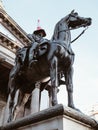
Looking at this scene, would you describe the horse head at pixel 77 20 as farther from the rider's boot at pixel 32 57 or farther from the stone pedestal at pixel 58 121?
the stone pedestal at pixel 58 121

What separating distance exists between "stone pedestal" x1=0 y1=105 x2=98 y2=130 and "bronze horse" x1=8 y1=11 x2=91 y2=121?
0.70m

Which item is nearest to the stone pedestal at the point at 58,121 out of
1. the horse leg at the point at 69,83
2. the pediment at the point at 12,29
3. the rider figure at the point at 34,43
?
the horse leg at the point at 69,83

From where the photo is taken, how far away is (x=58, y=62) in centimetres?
638

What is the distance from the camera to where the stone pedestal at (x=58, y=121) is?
4.75 metres

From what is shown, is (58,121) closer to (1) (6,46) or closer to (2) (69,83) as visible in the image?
(2) (69,83)

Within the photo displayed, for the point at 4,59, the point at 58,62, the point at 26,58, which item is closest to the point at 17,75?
the point at 26,58

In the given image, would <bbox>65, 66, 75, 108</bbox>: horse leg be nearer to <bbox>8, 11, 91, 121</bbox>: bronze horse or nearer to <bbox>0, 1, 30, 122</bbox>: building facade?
<bbox>8, 11, 91, 121</bbox>: bronze horse

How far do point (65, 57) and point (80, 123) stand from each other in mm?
1887

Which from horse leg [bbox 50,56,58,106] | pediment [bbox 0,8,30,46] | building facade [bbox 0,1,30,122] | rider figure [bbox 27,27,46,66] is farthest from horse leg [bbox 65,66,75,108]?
pediment [bbox 0,8,30,46]

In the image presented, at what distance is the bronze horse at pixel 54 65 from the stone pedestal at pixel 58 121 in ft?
2.29

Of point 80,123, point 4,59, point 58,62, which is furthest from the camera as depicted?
point 4,59

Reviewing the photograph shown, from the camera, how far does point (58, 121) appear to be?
4793 mm

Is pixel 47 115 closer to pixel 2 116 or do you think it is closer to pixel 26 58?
pixel 26 58

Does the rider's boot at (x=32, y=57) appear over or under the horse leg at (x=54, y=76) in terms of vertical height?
over
